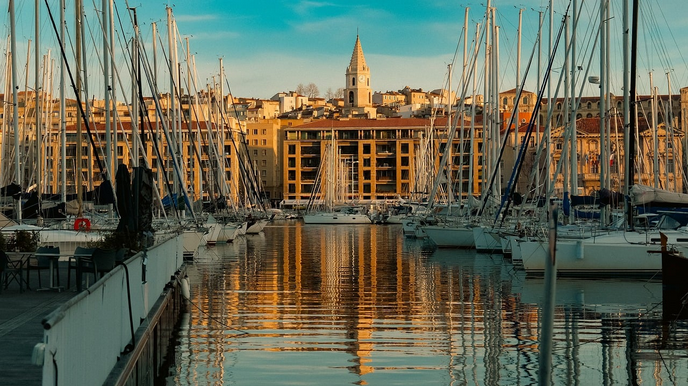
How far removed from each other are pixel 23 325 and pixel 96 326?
428 cm

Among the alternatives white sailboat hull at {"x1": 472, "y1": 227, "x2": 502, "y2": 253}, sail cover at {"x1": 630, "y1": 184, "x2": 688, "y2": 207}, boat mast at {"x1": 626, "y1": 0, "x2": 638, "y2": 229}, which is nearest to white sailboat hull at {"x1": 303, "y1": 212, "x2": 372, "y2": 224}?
white sailboat hull at {"x1": 472, "y1": 227, "x2": 502, "y2": 253}

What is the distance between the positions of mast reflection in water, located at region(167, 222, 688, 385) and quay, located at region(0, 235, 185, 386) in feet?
2.59

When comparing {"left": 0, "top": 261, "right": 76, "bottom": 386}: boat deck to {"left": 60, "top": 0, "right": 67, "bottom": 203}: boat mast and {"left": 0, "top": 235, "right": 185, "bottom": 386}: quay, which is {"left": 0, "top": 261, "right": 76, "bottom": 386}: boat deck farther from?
{"left": 60, "top": 0, "right": 67, "bottom": 203}: boat mast

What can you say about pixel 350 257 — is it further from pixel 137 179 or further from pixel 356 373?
pixel 356 373

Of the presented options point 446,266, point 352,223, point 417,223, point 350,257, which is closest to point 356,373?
point 446,266

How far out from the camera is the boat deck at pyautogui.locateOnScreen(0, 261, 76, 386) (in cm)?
993

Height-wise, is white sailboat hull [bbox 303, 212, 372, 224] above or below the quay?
below

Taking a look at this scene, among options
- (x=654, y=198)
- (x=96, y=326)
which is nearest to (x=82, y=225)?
(x=654, y=198)

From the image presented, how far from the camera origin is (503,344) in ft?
54.8

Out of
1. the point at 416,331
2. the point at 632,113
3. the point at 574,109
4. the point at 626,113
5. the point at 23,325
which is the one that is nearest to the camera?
the point at 23,325

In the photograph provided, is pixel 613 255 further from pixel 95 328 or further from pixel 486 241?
pixel 95 328

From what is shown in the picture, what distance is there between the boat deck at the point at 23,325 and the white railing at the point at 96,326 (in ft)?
2.32

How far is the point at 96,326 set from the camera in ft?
31.1

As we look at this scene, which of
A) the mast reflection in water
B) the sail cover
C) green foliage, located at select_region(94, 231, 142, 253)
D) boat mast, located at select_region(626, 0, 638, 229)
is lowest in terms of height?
the mast reflection in water
